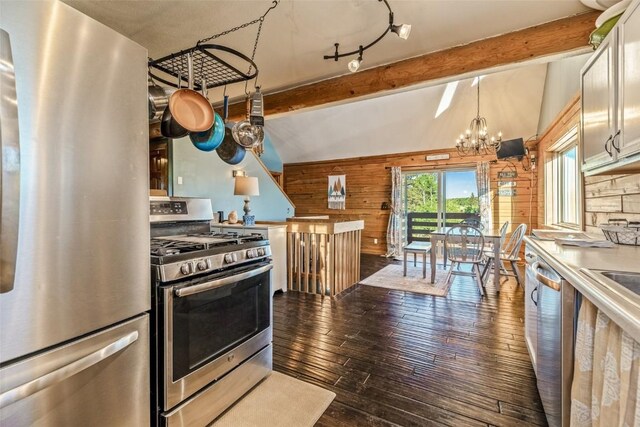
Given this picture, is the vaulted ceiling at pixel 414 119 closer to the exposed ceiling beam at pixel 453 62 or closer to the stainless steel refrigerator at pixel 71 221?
the exposed ceiling beam at pixel 453 62

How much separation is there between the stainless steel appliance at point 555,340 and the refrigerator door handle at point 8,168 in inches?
73.0

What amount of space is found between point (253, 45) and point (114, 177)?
2026 millimetres

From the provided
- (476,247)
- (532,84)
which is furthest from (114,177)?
(532,84)

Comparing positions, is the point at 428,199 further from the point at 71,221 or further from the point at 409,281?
the point at 71,221

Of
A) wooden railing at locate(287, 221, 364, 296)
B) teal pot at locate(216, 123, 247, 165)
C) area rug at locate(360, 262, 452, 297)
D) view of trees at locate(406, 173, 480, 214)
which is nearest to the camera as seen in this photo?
teal pot at locate(216, 123, 247, 165)

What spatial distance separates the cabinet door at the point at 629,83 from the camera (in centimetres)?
139

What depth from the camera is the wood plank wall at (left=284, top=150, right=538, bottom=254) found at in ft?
18.9

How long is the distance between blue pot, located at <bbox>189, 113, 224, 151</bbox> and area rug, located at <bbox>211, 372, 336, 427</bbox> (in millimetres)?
1593

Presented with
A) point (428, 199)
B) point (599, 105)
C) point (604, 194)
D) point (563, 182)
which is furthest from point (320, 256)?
point (428, 199)

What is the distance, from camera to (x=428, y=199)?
678 cm

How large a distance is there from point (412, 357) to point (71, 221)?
2.27 meters

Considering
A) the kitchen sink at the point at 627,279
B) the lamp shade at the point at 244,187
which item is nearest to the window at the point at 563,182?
the kitchen sink at the point at 627,279

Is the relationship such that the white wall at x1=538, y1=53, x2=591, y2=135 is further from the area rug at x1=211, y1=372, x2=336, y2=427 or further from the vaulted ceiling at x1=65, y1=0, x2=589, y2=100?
the area rug at x1=211, y1=372, x2=336, y2=427

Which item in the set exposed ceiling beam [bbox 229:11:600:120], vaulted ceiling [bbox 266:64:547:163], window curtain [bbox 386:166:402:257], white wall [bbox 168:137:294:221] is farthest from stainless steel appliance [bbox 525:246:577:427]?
window curtain [bbox 386:166:402:257]
